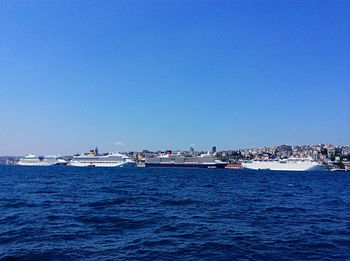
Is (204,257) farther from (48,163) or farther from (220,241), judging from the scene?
(48,163)

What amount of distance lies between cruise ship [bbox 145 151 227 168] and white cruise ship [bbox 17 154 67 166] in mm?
48731

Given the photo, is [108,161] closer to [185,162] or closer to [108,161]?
[108,161]

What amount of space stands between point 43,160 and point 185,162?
7780 cm

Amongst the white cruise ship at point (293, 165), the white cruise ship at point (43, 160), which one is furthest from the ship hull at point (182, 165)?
the white cruise ship at point (43, 160)

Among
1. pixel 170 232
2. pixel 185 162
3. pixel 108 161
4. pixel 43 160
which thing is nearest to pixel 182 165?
pixel 185 162

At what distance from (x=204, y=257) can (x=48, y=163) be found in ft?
569

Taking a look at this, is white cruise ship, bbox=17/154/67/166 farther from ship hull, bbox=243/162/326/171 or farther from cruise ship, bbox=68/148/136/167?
ship hull, bbox=243/162/326/171

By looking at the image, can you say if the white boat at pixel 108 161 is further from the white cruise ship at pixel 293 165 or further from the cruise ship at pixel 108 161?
the white cruise ship at pixel 293 165

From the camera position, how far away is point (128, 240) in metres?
12.5

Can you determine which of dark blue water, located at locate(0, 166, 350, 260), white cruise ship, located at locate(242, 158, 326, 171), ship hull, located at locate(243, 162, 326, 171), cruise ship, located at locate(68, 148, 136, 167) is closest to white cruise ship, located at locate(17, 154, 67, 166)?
cruise ship, located at locate(68, 148, 136, 167)

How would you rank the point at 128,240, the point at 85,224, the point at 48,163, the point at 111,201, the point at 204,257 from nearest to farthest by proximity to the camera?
the point at 204,257 < the point at 128,240 < the point at 85,224 < the point at 111,201 < the point at 48,163

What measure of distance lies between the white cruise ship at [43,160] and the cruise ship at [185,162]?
160 feet

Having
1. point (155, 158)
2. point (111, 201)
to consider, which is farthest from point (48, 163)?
point (111, 201)

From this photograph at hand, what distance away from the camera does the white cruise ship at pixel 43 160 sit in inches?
6691
